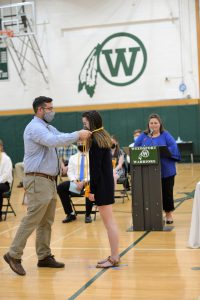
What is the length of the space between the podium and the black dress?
2.00 m

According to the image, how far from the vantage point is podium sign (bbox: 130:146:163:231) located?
7.47 m

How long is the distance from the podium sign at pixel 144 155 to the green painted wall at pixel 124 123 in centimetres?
1291

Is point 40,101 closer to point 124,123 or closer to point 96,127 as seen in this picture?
point 96,127

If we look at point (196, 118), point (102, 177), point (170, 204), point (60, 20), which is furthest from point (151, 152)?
point (60, 20)

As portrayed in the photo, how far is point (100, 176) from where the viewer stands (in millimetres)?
5453

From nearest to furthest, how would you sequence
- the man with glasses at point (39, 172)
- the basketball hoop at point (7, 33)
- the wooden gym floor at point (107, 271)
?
the wooden gym floor at point (107, 271), the man with glasses at point (39, 172), the basketball hoop at point (7, 33)

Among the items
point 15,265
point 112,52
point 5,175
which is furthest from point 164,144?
point 112,52

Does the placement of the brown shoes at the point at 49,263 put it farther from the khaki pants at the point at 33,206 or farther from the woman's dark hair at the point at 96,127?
the woman's dark hair at the point at 96,127

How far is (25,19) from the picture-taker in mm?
19422

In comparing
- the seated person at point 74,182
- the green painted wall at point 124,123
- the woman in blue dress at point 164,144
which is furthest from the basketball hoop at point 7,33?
the woman in blue dress at point 164,144

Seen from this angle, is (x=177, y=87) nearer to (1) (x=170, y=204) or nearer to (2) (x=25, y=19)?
(2) (x=25, y=19)

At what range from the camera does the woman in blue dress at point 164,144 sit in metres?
7.77

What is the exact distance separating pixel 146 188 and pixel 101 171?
2195 mm

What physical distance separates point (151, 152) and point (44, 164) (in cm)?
228
